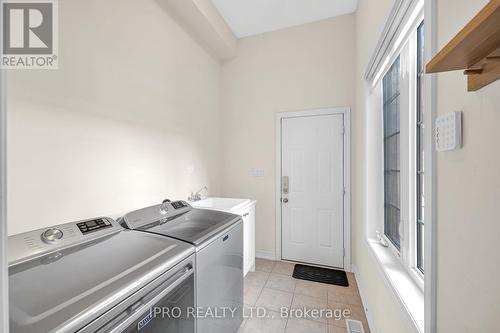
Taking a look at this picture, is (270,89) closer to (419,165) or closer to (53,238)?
(419,165)

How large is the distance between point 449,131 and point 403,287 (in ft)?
3.00

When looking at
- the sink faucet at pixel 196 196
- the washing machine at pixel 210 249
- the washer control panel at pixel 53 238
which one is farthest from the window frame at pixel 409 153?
the sink faucet at pixel 196 196

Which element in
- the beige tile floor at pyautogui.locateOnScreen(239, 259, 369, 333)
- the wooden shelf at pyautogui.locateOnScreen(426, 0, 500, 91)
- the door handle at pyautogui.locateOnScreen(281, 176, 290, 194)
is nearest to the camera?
the wooden shelf at pyautogui.locateOnScreen(426, 0, 500, 91)

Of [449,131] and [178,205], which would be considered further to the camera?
[178,205]

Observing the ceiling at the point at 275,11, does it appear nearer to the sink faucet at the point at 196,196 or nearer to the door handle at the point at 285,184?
the door handle at the point at 285,184

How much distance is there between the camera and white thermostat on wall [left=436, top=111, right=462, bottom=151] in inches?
25.5

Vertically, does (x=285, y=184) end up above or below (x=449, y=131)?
below

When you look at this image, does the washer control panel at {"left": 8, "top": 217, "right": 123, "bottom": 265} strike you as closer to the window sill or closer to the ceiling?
the window sill

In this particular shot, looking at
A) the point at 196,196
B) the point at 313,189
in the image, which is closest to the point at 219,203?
the point at 196,196

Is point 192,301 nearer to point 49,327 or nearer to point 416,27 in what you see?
point 49,327

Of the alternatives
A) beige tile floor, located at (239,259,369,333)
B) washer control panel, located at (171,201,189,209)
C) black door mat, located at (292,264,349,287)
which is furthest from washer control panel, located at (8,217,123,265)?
black door mat, located at (292,264,349,287)

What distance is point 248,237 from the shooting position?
257 centimetres

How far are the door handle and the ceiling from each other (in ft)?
6.86

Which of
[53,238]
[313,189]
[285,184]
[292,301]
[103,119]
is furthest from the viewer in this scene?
[285,184]
